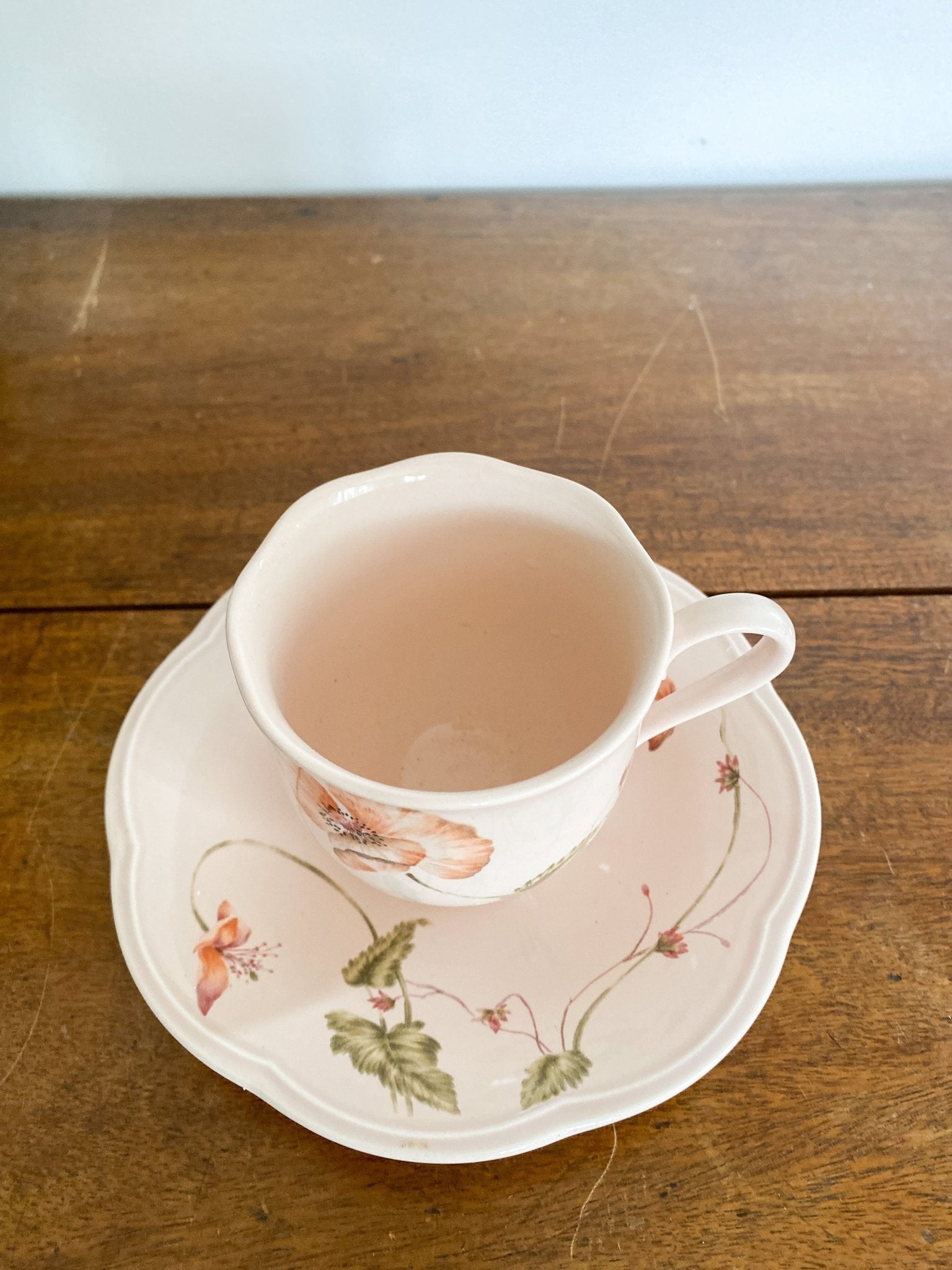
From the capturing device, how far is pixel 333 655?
509 mm

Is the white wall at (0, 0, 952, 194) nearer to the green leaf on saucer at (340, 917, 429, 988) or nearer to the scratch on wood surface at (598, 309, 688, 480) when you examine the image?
the scratch on wood surface at (598, 309, 688, 480)

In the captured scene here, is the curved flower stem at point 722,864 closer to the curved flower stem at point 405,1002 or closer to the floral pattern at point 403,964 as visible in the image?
the floral pattern at point 403,964

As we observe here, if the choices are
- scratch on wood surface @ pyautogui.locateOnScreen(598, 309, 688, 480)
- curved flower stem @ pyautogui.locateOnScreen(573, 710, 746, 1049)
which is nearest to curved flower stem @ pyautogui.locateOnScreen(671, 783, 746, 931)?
curved flower stem @ pyautogui.locateOnScreen(573, 710, 746, 1049)

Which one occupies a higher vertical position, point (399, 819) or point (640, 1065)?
point (399, 819)

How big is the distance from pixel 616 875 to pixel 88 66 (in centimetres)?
86

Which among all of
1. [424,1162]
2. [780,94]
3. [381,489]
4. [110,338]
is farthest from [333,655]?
[780,94]

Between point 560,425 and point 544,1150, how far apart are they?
48 cm

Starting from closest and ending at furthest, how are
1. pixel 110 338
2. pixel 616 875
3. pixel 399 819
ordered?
pixel 399 819 → pixel 616 875 → pixel 110 338

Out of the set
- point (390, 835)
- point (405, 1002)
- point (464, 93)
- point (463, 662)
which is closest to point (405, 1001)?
point (405, 1002)

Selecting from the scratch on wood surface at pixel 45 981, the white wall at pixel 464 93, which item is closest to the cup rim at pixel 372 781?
the scratch on wood surface at pixel 45 981

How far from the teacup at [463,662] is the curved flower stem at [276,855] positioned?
0.05 m

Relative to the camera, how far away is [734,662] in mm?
414

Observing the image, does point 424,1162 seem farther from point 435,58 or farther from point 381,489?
point 435,58

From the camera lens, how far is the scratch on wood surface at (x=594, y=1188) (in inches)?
15.5
